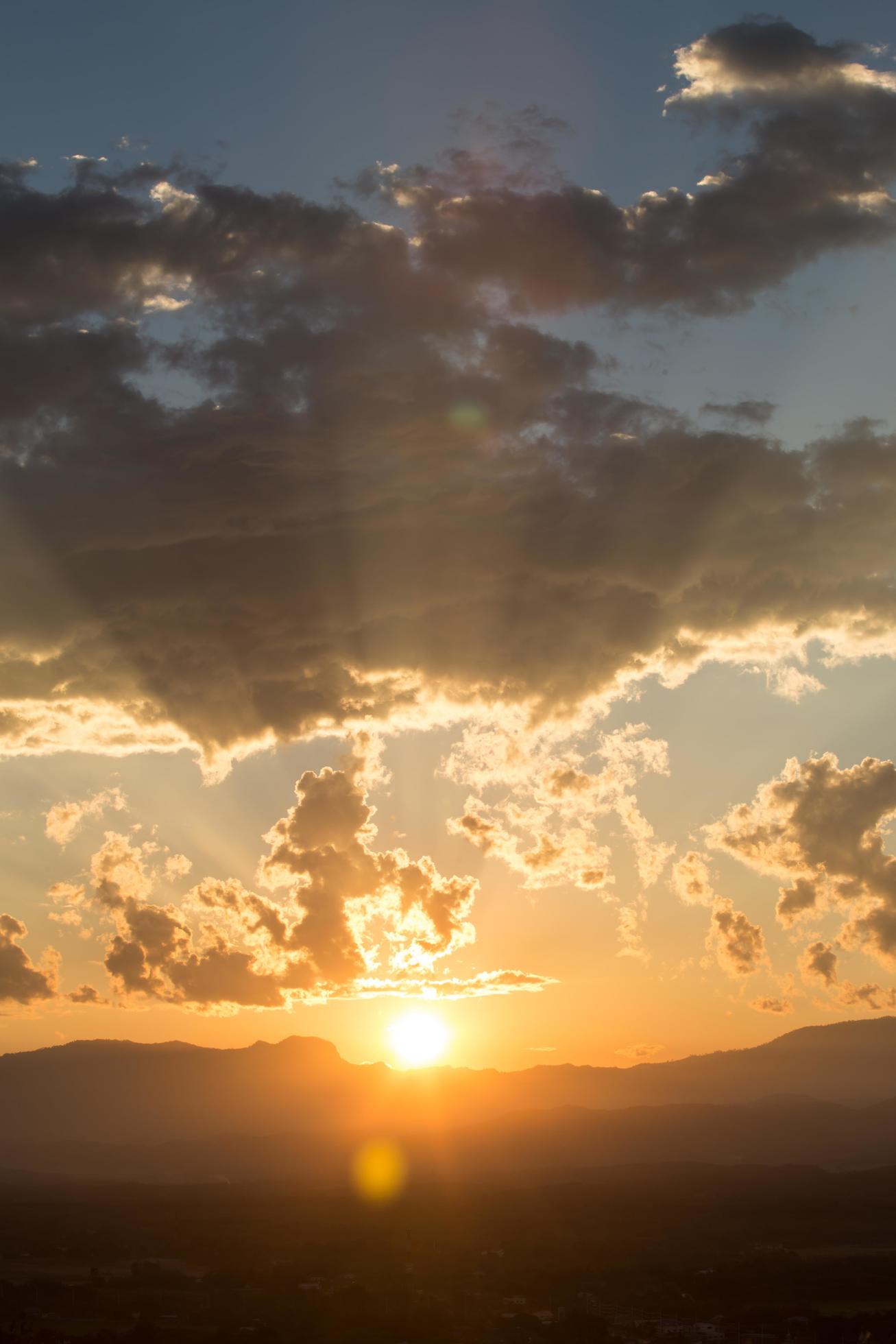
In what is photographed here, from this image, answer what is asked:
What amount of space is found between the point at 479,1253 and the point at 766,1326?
47706mm

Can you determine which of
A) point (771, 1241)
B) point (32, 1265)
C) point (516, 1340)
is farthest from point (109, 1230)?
point (516, 1340)

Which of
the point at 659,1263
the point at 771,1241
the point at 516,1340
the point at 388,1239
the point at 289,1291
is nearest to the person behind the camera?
the point at 516,1340

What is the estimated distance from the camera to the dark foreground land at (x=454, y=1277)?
10612 cm

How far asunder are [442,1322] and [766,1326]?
1192 inches

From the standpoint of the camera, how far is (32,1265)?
15575 centimetres

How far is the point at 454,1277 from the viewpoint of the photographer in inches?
5241

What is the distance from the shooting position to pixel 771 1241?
179 meters

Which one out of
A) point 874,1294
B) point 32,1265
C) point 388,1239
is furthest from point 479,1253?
point 32,1265

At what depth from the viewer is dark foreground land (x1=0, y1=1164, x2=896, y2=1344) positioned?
10612 cm

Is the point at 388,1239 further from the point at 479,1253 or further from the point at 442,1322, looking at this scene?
the point at 442,1322

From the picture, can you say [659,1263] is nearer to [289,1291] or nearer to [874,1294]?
[874,1294]

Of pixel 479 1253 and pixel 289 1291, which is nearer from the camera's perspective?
pixel 289 1291

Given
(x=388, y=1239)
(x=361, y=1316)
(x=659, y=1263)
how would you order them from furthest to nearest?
(x=388, y=1239)
(x=659, y=1263)
(x=361, y=1316)

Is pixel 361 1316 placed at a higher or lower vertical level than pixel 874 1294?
higher
